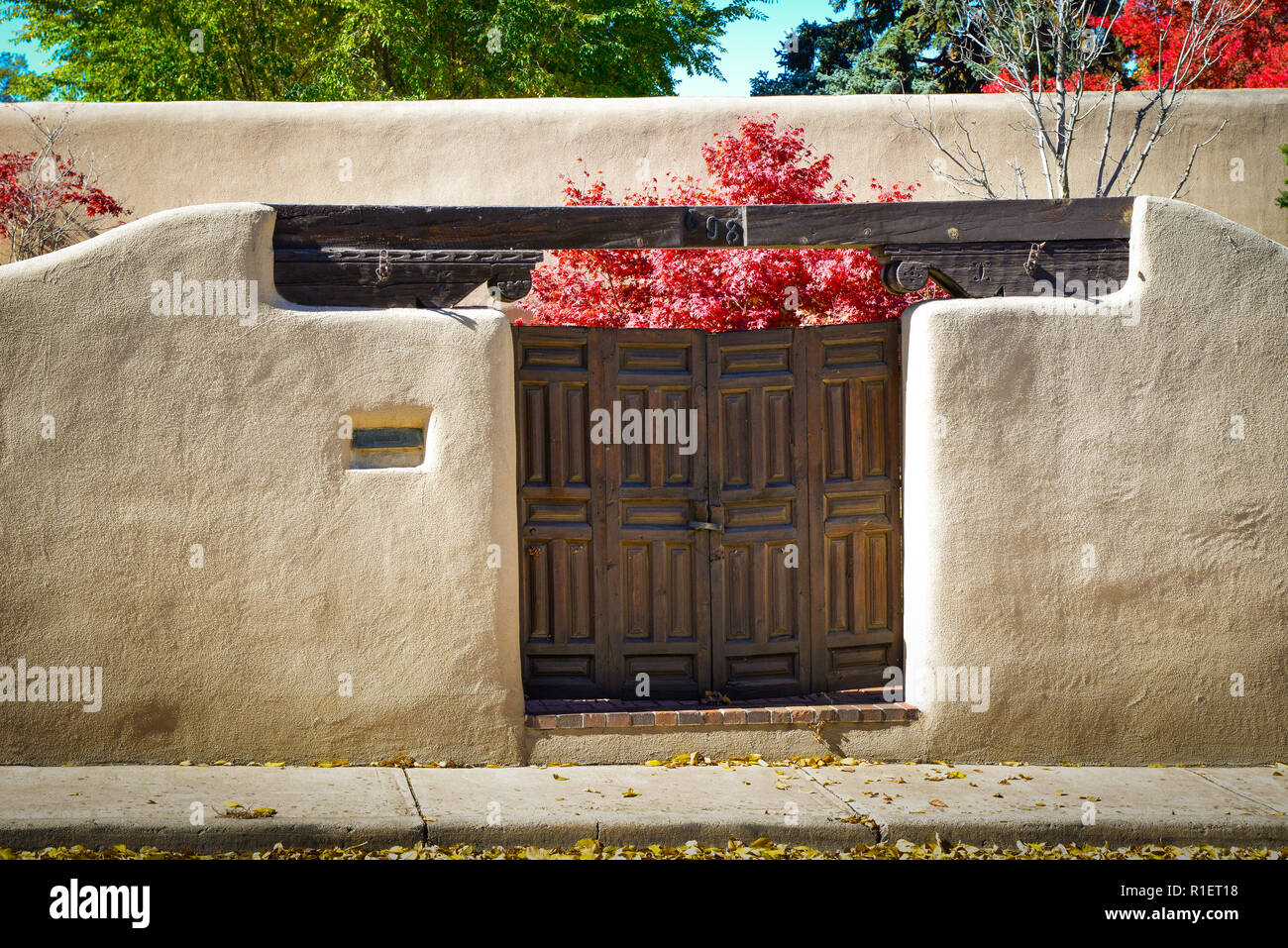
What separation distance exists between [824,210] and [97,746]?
452 cm

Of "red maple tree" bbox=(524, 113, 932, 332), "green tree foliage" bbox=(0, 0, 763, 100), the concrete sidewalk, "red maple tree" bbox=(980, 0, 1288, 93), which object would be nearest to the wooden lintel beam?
"red maple tree" bbox=(524, 113, 932, 332)

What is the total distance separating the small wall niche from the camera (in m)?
5.82

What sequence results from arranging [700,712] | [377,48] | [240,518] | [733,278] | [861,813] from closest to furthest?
[861,813], [240,518], [700,712], [733,278], [377,48]

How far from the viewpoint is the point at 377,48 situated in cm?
1866

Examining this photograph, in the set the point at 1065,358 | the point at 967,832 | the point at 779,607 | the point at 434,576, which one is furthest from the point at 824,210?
the point at 967,832


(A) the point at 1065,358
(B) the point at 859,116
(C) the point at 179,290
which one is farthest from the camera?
(B) the point at 859,116

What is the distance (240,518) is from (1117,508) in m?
4.46

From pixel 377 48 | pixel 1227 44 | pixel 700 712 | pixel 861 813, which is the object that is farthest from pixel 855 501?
pixel 377 48

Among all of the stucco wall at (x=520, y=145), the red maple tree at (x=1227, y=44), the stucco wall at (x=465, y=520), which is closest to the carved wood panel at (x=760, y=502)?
the stucco wall at (x=465, y=520)

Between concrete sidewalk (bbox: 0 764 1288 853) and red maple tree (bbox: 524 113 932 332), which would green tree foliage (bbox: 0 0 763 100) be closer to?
red maple tree (bbox: 524 113 932 332)

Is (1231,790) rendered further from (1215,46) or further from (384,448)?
(1215,46)

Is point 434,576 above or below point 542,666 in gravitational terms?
above
